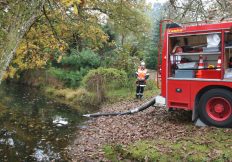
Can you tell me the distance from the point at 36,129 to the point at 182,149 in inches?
278

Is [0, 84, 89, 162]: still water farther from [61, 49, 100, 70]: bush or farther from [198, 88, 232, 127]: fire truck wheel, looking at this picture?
[61, 49, 100, 70]: bush

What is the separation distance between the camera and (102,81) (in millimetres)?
21391

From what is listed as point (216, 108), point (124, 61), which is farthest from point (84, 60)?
point (216, 108)

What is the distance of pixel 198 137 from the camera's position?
984 cm

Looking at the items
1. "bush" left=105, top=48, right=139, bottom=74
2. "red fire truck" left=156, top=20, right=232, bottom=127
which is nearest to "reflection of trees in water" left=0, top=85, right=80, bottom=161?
"red fire truck" left=156, top=20, right=232, bottom=127

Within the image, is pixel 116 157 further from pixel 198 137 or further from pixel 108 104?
pixel 108 104

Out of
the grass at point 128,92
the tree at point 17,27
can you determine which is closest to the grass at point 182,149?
the tree at point 17,27

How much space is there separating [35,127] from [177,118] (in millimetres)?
5778

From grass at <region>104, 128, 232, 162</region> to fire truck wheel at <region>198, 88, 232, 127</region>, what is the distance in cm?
42

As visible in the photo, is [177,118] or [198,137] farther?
[177,118]

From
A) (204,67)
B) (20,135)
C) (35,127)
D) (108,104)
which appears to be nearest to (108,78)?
(108,104)

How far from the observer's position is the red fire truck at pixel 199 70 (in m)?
10.5

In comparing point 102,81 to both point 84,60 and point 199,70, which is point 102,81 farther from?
point 199,70

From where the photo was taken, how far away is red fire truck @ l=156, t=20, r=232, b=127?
10.5m
